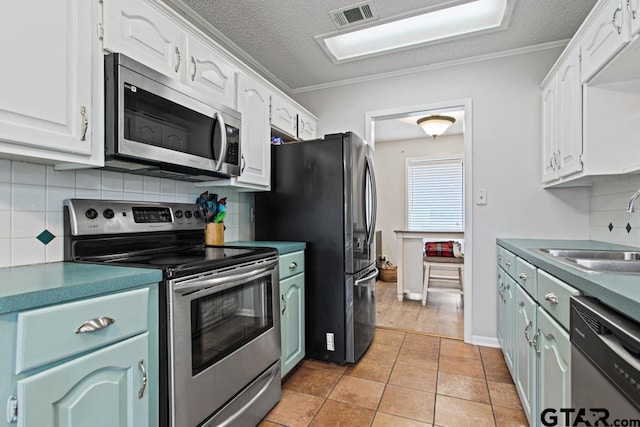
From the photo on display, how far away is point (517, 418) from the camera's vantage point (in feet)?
5.49

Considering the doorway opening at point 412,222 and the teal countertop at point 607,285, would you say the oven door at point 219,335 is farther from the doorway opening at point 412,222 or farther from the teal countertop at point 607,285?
the doorway opening at point 412,222

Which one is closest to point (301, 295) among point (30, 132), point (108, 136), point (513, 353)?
point (513, 353)

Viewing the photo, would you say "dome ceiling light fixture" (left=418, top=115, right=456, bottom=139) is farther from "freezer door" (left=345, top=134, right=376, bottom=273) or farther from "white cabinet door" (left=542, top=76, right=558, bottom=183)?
"freezer door" (left=345, top=134, right=376, bottom=273)

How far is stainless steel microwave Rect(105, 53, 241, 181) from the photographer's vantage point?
127cm

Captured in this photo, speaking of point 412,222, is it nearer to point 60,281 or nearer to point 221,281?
point 221,281

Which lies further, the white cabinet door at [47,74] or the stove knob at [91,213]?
the stove knob at [91,213]

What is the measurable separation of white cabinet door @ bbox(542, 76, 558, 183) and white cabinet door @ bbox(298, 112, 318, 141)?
6.29 feet

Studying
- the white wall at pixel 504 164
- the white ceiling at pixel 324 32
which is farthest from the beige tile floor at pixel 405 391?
the white ceiling at pixel 324 32

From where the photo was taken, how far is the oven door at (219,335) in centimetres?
119

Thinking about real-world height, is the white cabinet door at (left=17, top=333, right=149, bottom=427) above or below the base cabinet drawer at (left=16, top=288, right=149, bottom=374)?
below

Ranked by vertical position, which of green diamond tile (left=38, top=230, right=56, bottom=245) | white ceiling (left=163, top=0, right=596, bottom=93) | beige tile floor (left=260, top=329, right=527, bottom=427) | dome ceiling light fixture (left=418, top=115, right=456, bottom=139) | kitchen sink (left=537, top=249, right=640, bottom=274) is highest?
white ceiling (left=163, top=0, right=596, bottom=93)

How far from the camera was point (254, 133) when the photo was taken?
2.18 metres

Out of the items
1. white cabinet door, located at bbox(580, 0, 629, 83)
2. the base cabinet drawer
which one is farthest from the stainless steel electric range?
white cabinet door, located at bbox(580, 0, 629, 83)

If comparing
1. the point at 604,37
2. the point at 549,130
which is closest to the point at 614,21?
the point at 604,37
